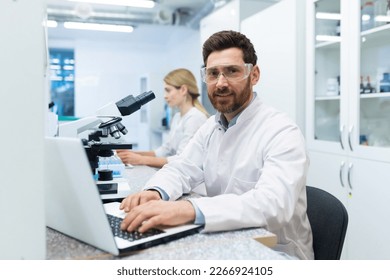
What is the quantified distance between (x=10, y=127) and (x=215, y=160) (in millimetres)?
823

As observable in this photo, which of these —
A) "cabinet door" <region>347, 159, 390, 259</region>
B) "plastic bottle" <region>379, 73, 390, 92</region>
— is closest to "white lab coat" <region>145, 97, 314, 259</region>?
"cabinet door" <region>347, 159, 390, 259</region>

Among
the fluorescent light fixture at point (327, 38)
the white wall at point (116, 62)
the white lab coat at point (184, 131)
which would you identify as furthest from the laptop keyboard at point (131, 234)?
the white wall at point (116, 62)

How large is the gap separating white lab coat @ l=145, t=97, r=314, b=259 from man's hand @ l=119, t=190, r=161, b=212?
9cm

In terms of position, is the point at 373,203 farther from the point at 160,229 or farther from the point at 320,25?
the point at 160,229

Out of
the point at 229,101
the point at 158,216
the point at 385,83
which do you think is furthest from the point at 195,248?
the point at 385,83

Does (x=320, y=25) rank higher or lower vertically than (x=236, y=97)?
higher

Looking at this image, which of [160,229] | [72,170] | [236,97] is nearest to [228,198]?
[160,229]

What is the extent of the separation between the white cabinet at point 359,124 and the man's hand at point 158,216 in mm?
1294

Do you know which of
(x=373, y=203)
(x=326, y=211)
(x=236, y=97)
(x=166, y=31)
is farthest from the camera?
(x=166, y=31)

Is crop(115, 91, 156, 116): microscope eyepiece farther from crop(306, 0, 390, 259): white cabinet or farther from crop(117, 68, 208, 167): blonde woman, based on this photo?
crop(306, 0, 390, 259): white cabinet

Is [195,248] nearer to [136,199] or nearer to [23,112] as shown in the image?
[136,199]

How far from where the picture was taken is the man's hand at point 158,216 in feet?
2.57

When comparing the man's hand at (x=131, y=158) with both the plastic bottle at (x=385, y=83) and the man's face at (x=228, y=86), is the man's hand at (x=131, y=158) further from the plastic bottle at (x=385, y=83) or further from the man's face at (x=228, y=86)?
the plastic bottle at (x=385, y=83)

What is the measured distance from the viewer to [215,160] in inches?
52.3
